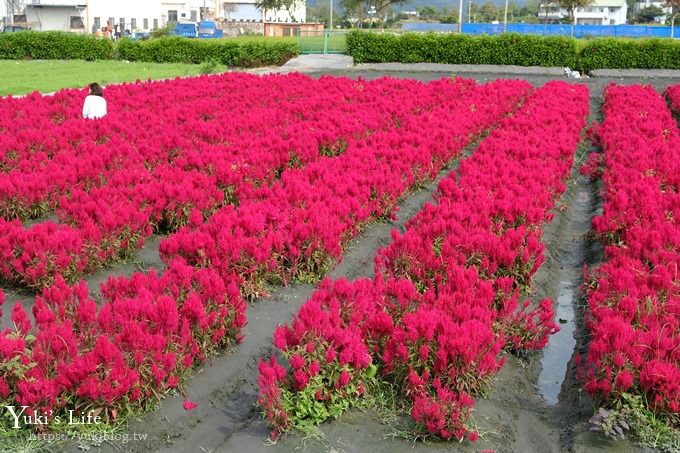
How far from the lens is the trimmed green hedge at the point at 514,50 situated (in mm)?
31062

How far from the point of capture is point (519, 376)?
203 inches

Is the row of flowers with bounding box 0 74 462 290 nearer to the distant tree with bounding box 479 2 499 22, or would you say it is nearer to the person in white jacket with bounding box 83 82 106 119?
the person in white jacket with bounding box 83 82 106 119

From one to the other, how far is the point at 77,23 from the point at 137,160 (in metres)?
68.1

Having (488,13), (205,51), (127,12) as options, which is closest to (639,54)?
(205,51)

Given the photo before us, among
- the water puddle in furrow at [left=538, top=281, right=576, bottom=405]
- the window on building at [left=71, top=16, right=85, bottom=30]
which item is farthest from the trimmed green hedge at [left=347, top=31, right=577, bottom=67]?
the window on building at [left=71, top=16, right=85, bottom=30]

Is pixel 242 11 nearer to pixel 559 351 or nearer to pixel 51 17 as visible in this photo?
pixel 51 17

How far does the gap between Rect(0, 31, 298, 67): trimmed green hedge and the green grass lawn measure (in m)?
1.63

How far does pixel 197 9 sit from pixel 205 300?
92326 millimetres

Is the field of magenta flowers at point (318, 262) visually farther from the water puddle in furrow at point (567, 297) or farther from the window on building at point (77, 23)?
the window on building at point (77, 23)

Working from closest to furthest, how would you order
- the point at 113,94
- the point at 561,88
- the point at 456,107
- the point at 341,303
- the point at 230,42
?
1. the point at 341,303
2. the point at 456,107
3. the point at 113,94
4. the point at 561,88
5. the point at 230,42

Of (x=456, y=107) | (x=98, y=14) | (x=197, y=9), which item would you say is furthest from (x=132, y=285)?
(x=197, y=9)

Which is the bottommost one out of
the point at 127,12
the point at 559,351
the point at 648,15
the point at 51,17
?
the point at 559,351

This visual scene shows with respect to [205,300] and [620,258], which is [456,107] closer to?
[620,258]

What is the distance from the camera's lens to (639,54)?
31.1 meters
